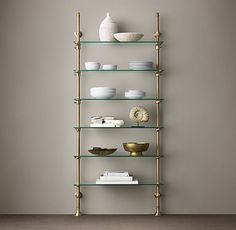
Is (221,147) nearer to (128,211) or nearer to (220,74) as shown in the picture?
(220,74)

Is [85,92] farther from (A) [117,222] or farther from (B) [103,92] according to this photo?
(A) [117,222]

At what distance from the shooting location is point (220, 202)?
554 centimetres

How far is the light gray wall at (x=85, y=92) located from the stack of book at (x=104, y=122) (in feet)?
0.59

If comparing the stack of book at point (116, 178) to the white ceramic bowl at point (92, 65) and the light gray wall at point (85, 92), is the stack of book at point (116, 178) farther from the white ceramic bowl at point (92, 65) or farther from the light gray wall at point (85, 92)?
the white ceramic bowl at point (92, 65)

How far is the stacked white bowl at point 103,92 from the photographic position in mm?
5285

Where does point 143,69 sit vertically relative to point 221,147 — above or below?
above

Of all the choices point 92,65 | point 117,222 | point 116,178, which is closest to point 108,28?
point 92,65

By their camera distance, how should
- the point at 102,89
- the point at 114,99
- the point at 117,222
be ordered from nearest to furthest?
the point at 117,222 < the point at 102,89 < the point at 114,99

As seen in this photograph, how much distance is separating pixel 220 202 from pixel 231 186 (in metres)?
0.19

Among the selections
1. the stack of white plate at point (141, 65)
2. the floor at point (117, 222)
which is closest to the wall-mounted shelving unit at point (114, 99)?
the stack of white plate at point (141, 65)

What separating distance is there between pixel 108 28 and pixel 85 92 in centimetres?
66

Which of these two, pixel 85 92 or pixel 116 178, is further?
pixel 85 92

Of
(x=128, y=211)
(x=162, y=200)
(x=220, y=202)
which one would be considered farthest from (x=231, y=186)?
(x=128, y=211)

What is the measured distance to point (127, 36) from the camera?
5.31 meters
